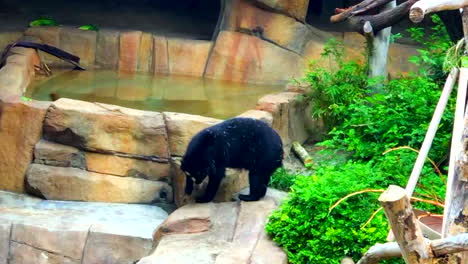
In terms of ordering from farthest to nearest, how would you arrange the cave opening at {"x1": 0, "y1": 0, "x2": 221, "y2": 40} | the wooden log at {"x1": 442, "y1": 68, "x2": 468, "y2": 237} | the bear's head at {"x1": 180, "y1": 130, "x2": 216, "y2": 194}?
1. the cave opening at {"x1": 0, "y1": 0, "x2": 221, "y2": 40}
2. the bear's head at {"x1": 180, "y1": 130, "x2": 216, "y2": 194}
3. the wooden log at {"x1": 442, "y1": 68, "x2": 468, "y2": 237}

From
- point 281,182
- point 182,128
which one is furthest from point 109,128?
point 281,182

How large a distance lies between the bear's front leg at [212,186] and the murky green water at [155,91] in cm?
189

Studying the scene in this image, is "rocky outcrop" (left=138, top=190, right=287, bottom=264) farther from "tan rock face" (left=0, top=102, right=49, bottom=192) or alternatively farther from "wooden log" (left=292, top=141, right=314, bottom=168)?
"tan rock face" (left=0, top=102, right=49, bottom=192)

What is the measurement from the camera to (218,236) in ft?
23.6

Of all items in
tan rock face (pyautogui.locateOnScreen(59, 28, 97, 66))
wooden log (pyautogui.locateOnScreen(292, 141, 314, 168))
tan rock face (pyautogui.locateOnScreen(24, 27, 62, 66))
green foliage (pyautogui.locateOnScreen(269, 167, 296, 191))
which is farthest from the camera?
tan rock face (pyautogui.locateOnScreen(59, 28, 97, 66))

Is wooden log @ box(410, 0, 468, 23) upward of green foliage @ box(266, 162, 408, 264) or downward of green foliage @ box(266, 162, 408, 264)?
upward

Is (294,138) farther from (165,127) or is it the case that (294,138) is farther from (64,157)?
(64,157)

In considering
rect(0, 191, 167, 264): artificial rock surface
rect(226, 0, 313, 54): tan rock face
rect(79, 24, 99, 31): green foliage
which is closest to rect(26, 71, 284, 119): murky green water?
rect(226, 0, 313, 54): tan rock face

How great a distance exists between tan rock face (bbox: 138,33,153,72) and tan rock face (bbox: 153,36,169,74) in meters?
0.06

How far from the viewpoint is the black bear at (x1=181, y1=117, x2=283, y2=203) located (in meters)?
7.89

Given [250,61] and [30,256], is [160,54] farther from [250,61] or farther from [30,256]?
[30,256]

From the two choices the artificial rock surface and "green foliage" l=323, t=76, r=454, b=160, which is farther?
"green foliage" l=323, t=76, r=454, b=160

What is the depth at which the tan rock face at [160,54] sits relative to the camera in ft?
41.4

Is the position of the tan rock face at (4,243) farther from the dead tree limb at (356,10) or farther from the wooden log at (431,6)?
the wooden log at (431,6)
